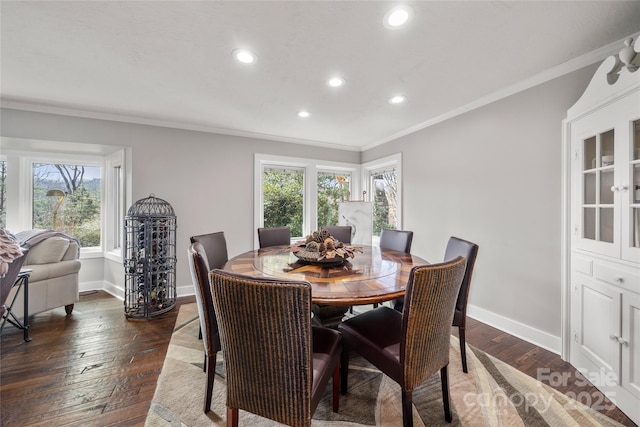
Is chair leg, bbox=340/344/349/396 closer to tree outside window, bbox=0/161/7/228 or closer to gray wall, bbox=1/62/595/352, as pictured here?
gray wall, bbox=1/62/595/352

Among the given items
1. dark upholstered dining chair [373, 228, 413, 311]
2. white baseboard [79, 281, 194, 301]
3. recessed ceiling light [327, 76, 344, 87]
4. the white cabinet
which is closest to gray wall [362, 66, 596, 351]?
the white cabinet

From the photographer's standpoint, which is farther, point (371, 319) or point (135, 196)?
point (135, 196)

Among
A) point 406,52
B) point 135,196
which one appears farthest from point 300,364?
point 135,196

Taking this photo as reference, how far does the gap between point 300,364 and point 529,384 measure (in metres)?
1.75

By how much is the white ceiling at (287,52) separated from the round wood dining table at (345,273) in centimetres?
157

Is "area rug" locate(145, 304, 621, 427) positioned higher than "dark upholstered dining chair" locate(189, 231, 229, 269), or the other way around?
"dark upholstered dining chair" locate(189, 231, 229, 269)

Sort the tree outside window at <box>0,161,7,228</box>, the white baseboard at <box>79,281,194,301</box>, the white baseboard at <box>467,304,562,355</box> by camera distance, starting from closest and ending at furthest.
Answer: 1. the white baseboard at <box>467,304,562,355</box>
2. the tree outside window at <box>0,161,7,228</box>
3. the white baseboard at <box>79,281,194,301</box>

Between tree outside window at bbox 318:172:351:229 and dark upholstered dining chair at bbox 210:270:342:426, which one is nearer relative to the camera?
dark upholstered dining chair at bbox 210:270:342:426

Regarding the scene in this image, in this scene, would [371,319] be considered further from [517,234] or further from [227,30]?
[227,30]

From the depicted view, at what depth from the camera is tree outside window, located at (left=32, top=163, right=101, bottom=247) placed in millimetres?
3428

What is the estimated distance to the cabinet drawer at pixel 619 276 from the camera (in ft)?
4.76

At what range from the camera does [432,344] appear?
1.25 metres

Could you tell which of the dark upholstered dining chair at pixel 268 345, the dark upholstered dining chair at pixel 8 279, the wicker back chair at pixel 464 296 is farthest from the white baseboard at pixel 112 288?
Result: the wicker back chair at pixel 464 296

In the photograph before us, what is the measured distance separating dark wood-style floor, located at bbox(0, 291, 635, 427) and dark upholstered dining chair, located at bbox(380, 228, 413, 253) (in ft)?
3.26
